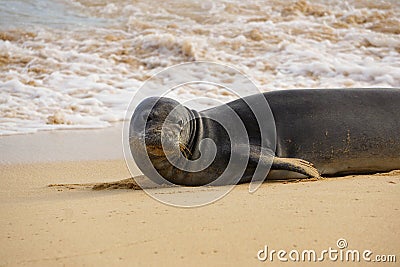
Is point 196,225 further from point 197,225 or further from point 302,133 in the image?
point 302,133

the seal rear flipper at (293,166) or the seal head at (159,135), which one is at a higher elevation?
the seal head at (159,135)

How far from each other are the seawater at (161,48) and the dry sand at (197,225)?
2.83 meters

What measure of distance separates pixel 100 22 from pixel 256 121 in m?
6.67

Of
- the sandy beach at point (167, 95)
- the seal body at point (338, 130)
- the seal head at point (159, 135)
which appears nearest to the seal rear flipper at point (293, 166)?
the sandy beach at point (167, 95)

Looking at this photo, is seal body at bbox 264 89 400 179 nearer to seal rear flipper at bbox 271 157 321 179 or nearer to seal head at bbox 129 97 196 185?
seal rear flipper at bbox 271 157 321 179

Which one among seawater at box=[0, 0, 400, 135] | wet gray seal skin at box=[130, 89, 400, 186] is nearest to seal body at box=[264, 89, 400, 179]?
wet gray seal skin at box=[130, 89, 400, 186]

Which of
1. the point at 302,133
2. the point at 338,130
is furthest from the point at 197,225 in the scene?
the point at 338,130

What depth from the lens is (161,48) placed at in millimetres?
8898

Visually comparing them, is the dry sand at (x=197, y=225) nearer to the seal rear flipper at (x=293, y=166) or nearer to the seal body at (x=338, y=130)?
the seal rear flipper at (x=293, y=166)

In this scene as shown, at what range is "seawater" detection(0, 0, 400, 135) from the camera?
21.6ft

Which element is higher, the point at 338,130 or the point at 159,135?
the point at 159,135

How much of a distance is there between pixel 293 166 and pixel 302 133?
1.67 feet

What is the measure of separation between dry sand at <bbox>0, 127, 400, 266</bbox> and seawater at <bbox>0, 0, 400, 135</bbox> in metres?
2.83

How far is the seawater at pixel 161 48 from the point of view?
6.59m
